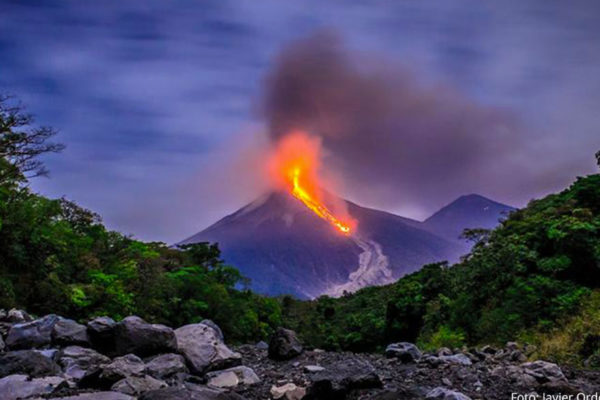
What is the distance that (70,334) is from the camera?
10195 mm

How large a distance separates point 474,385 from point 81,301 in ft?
52.7

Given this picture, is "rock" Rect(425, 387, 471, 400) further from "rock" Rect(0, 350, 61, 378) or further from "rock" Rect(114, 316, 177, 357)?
"rock" Rect(0, 350, 61, 378)

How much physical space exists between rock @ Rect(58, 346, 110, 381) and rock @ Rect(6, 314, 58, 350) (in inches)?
31.6

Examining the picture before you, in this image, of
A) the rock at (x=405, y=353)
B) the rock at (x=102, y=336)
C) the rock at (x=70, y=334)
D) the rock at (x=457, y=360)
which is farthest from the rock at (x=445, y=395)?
the rock at (x=70, y=334)

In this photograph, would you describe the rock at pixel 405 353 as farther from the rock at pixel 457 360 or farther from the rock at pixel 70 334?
the rock at pixel 70 334

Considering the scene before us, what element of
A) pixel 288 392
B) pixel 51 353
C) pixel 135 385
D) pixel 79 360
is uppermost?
pixel 51 353

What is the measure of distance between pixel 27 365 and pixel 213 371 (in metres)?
3.01

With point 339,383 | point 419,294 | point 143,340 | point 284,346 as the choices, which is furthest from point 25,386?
point 419,294

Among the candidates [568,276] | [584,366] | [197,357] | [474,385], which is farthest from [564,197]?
[197,357]

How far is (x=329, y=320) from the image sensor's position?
50.3m

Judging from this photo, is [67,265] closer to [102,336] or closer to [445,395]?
[102,336]

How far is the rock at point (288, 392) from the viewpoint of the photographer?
7.35 m

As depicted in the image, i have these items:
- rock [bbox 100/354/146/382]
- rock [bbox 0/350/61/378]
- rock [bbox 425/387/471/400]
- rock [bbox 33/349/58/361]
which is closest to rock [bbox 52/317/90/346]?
rock [bbox 33/349/58/361]

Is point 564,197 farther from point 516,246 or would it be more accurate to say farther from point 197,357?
point 197,357
